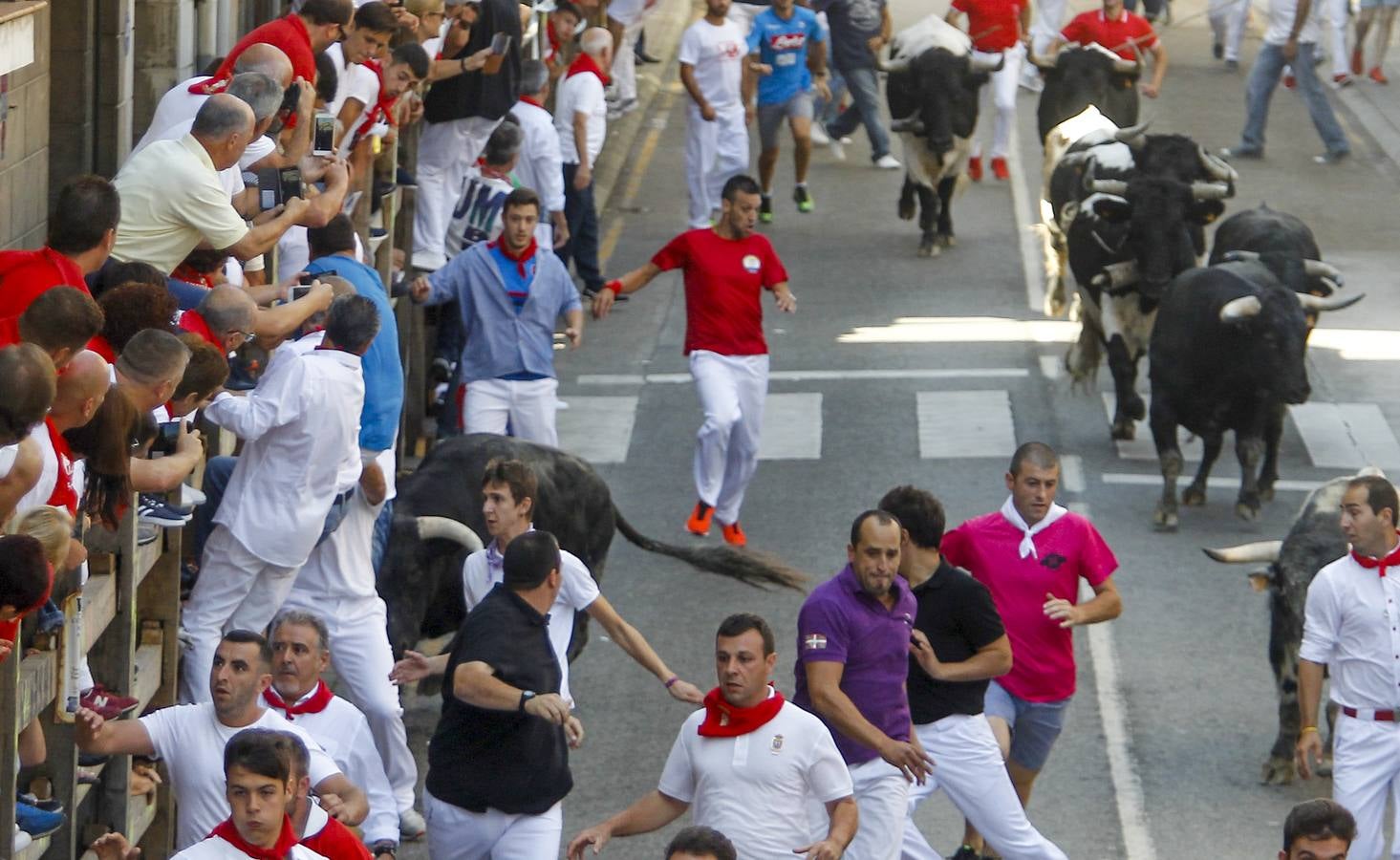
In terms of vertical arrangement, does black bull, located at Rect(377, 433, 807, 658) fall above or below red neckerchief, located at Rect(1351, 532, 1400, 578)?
below

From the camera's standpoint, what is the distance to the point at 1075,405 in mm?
18906

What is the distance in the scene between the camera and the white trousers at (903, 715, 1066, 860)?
32.5ft

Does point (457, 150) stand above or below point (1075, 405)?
above

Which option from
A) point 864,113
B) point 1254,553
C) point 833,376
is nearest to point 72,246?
point 1254,553

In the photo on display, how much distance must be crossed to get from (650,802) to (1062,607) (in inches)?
99.6

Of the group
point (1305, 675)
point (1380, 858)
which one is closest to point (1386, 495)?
point (1305, 675)

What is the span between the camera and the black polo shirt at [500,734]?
8.95 meters

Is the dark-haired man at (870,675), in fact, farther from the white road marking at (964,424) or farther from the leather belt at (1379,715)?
the white road marking at (964,424)

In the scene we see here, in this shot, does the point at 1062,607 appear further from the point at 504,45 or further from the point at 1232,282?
the point at 504,45

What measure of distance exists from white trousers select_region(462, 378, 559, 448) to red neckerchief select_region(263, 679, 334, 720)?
16.7 ft

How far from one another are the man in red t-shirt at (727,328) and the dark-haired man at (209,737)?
6.71 meters

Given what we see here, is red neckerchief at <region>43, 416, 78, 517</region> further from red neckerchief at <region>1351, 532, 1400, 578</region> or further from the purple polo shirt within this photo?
red neckerchief at <region>1351, 532, 1400, 578</region>

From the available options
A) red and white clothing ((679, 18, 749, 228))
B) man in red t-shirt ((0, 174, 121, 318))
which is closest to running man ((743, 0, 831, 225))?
red and white clothing ((679, 18, 749, 228))

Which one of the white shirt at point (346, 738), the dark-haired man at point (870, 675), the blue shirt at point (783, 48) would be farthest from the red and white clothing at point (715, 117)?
the white shirt at point (346, 738)
